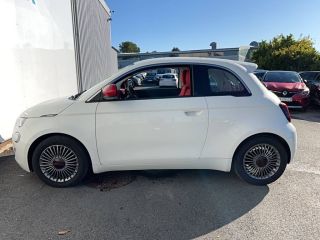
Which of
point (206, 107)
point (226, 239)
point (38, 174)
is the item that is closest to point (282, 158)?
point (206, 107)

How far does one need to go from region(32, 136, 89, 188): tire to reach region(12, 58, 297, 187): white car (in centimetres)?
1

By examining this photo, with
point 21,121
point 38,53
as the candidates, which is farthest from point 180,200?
point 38,53

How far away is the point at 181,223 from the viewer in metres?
3.10

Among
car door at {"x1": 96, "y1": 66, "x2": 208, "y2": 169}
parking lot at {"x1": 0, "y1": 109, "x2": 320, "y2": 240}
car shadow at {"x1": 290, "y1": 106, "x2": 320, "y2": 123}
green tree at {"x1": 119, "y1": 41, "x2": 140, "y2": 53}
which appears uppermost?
green tree at {"x1": 119, "y1": 41, "x2": 140, "y2": 53}

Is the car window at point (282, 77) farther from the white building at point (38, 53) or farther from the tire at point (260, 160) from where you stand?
the tire at point (260, 160)

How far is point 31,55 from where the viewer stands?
6922 mm

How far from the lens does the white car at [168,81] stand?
4.43 meters

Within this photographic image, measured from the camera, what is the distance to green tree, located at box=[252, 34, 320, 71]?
76.8 feet

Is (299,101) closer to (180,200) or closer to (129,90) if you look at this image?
(129,90)

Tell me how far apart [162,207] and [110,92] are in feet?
5.15

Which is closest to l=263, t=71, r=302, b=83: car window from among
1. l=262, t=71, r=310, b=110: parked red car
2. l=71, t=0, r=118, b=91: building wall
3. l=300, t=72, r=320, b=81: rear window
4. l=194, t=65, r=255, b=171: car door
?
l=262, t=71, r=310, b=110: parked red car

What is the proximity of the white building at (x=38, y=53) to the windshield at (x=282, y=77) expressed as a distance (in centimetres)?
764

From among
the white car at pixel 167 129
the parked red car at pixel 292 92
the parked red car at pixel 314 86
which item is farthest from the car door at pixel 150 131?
the parked red car at pixel 314 86

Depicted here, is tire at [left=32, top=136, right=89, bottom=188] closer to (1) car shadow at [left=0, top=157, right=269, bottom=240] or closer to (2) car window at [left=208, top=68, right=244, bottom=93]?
(1) car shadow at [left=0, top=157, right=269, bottom=240]
